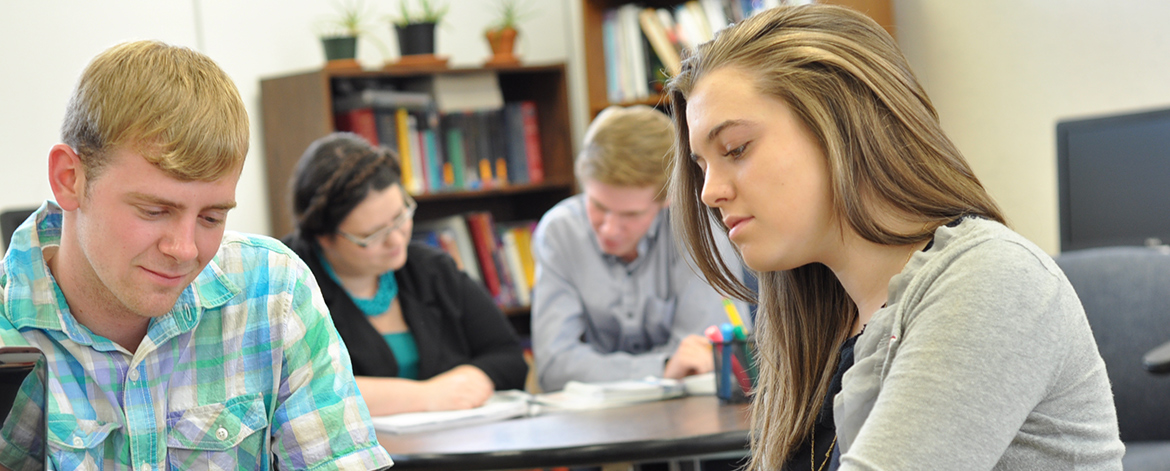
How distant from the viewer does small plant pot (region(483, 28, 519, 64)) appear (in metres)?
3.62

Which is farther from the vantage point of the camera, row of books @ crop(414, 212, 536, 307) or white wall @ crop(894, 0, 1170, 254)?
row of books @ crop(414, 212, 536, 307)

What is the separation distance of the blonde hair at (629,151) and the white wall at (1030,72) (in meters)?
0.83

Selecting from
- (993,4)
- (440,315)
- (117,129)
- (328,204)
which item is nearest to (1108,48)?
(993,4)

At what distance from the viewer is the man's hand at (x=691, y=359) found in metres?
2.06

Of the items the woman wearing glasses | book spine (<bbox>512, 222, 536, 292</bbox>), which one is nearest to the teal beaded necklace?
the woman wearing glasses

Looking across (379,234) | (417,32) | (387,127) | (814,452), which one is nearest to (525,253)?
(387,127)

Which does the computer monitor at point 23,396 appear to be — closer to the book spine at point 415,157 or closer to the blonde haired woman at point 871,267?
the blonde haired woman at point 871,267

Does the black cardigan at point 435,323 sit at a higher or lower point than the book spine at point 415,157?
lower

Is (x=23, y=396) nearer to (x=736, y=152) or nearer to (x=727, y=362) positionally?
(x=736, y=152)

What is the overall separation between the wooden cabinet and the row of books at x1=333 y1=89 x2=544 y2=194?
0.18 ft

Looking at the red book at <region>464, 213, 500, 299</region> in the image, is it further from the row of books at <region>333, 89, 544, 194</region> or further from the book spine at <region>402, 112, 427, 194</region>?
the book spine at <region>402, 112, 427, 194</region>

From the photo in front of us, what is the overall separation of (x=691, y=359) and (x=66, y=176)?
1.32 m

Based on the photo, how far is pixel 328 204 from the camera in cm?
226

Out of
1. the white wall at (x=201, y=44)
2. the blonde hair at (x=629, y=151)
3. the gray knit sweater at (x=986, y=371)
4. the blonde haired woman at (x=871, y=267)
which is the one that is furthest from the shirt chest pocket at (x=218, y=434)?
the white wall at (x=201, y=44)
